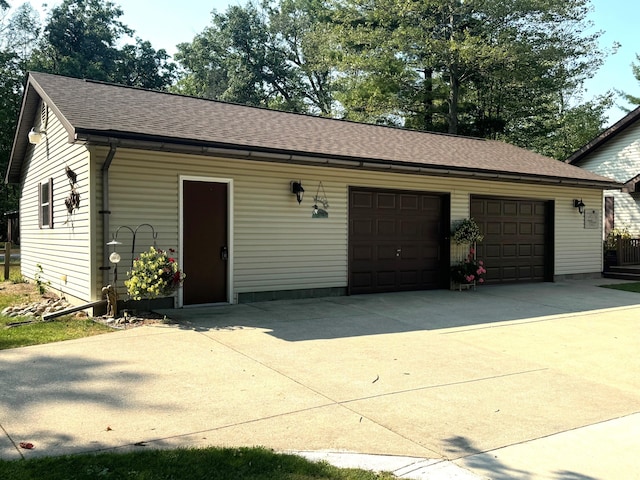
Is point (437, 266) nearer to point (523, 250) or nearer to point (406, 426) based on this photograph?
point (523, 250)

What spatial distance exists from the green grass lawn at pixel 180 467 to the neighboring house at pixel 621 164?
18.6 metres

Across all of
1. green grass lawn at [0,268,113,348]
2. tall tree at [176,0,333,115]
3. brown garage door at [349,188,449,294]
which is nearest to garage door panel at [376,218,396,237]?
brown garage door at [349,188,449,294]

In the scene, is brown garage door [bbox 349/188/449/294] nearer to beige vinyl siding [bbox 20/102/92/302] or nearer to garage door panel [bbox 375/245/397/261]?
garage door panel [bbox 375/245/397/261]

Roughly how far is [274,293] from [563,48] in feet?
66.1

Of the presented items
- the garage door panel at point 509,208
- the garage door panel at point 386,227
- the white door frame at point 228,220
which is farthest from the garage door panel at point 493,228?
the white door frame at point 228,220

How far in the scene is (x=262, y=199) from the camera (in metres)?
9.43

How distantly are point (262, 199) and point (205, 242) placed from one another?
130 centimetres

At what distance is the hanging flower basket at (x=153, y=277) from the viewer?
290 inches

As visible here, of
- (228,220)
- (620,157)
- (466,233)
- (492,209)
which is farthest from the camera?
(620,157)

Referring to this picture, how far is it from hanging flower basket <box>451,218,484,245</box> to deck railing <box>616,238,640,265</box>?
6976mm

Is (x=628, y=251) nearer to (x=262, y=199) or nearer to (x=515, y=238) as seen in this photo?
(x=515, y=238)

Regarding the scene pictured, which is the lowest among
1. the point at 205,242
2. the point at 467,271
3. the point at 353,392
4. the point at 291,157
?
the point at 353,392

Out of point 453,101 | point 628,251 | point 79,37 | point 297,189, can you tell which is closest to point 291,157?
point 297,189

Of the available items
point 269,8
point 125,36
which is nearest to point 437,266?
point 269,8
